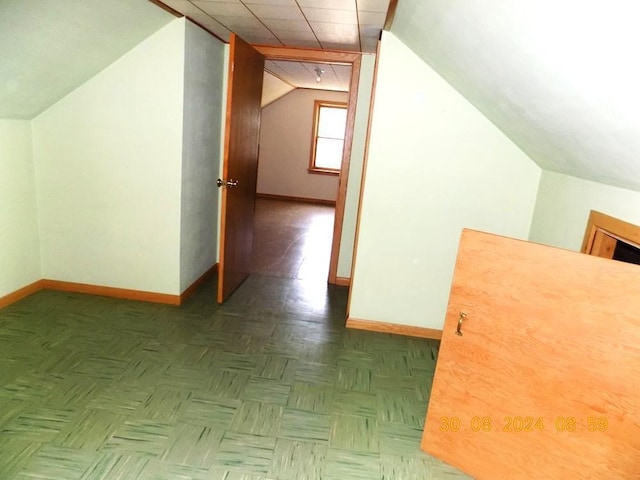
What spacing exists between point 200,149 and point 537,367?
2887 millimetres

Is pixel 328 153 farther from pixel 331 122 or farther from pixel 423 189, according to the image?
pixel 423 189

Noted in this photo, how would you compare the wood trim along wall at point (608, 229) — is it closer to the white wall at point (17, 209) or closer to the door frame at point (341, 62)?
the door frame at point (341, 62)

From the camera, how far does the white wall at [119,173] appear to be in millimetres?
3018

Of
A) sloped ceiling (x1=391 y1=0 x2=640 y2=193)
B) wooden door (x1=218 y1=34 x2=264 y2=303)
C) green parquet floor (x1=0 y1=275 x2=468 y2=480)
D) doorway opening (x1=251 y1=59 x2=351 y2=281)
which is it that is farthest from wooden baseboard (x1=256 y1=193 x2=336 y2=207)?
sloped ceiling (x1=391 y1=0 x2=640 y2=193)

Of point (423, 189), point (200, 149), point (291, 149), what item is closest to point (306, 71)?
point (200, 149)

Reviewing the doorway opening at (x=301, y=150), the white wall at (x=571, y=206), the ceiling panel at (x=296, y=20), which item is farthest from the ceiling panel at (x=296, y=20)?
the doorway opening at (x=301, y=150)

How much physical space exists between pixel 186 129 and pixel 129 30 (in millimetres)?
722

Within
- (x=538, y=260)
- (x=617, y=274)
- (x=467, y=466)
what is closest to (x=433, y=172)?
(x=538, y=260)

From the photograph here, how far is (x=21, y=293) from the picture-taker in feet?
10.5

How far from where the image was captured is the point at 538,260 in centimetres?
161

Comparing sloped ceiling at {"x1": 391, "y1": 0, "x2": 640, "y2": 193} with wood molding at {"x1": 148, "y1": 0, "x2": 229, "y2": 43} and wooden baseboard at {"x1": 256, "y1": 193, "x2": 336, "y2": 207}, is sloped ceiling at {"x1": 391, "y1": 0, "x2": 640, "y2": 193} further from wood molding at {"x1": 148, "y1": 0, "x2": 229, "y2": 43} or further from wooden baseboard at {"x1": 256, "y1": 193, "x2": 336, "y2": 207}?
wooden baseboard at {"x1": 256, "y1": 193, "x2": 336, "y2": 207}

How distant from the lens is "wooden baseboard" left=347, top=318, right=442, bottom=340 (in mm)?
3186

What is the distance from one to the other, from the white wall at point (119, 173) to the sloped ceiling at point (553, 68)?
1747 millimetres

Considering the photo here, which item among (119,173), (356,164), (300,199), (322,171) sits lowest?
(300,199)
